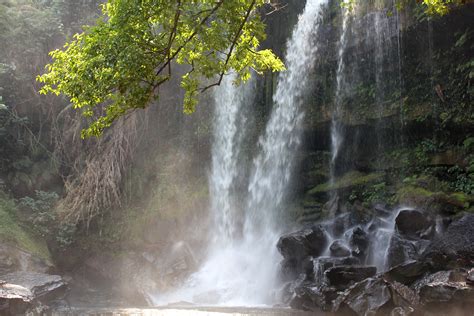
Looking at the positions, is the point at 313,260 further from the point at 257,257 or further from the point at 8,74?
the point at 8,74

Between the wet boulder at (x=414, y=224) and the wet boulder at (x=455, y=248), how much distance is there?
1425mm

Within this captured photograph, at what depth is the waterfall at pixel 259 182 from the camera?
14.6 meters

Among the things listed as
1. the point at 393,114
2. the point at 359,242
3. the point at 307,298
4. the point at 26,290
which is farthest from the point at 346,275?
the point at 26,290

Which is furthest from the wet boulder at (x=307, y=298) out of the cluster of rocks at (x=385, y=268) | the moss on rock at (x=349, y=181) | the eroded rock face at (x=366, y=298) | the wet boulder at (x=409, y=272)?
the moss on rock at (x=349, y=181)

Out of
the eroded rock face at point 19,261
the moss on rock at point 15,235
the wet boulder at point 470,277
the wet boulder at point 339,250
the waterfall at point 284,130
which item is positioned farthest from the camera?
the waterfall at point 284,130

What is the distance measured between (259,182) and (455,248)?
814 centimetres

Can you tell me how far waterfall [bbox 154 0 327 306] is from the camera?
14.6m

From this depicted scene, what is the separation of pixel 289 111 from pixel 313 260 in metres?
6.25

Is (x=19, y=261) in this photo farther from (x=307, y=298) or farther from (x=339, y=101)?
(x=339, y=101)

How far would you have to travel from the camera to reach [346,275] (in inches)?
388

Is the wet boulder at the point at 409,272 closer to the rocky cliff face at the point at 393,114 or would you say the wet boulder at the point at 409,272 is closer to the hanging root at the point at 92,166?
the rocky cliff face at the point at 393,114

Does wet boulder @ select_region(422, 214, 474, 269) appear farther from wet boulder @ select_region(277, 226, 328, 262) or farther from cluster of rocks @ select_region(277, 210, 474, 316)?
wet boulder @ select_region(277, 226, 328, 262)

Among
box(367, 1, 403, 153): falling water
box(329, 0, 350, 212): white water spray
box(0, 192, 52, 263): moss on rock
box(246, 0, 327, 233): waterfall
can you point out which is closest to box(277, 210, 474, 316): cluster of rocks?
box(329, 0, 350, 212): white water spray

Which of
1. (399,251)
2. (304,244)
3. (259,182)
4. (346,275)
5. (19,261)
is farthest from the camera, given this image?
(259,182)
